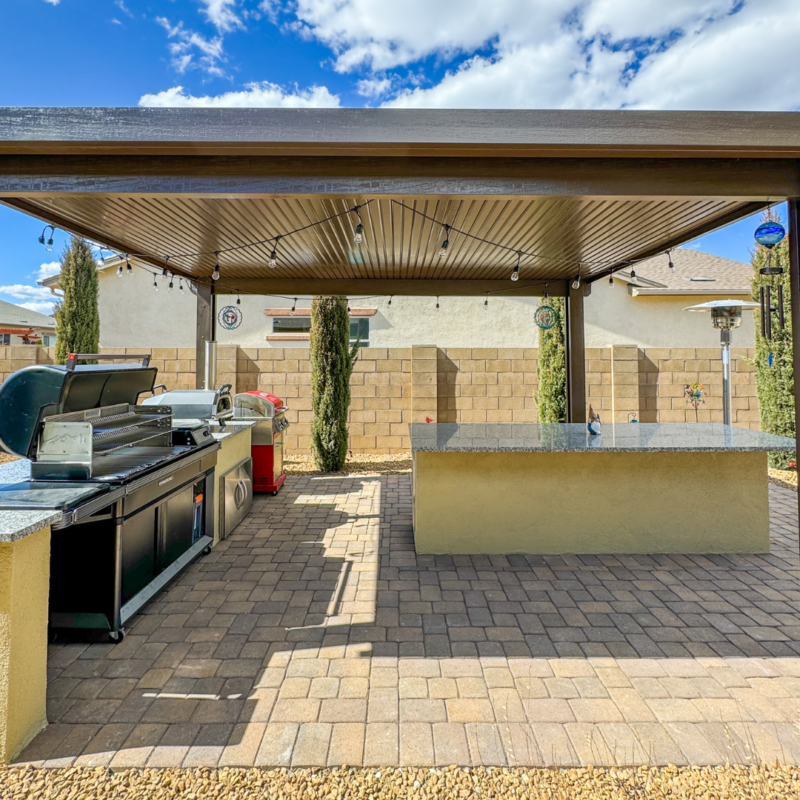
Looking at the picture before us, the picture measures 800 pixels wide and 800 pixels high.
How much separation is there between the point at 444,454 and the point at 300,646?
→ 6.37ft

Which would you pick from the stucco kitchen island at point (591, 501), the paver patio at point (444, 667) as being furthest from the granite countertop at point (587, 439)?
the paver patio at point (444, 667)

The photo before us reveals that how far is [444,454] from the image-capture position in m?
4.12

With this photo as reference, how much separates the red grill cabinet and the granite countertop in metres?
1.96

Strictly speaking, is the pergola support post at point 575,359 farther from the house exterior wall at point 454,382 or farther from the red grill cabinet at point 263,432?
the red grill cabinet at point 263,432

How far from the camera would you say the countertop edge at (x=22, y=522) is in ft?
5.80

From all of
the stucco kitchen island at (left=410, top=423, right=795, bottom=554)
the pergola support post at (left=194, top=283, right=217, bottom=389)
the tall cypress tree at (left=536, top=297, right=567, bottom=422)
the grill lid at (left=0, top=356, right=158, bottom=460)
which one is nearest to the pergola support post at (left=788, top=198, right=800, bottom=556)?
the stucco kitchen island at (left=410, top=423, right=795, bottom=554)

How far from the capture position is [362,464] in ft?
27.0

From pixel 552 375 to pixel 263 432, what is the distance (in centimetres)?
505

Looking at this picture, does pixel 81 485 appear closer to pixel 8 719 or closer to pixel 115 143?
pixel 8 719

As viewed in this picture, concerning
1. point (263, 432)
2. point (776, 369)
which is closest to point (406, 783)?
point (263, 432)

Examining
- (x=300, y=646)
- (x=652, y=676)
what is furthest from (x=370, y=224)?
(x=652, y=676)

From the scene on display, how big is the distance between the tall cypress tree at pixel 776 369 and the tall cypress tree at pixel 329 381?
21.6 feet

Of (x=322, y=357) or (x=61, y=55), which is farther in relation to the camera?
(x=322, y=357)

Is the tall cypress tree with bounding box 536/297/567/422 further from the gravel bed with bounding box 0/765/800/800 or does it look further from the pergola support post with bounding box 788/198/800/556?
the gravel bed with bounding box 0/765/800/800
